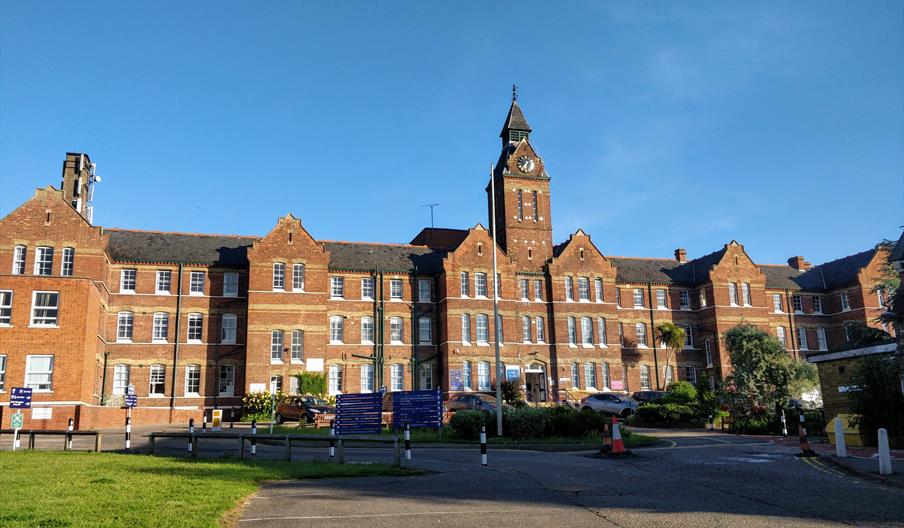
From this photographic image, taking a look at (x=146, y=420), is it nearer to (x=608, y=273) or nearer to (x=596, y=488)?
(x=608, y=273)

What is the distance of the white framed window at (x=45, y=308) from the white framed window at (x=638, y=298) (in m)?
38.3

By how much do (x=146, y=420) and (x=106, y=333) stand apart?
578 centimetres

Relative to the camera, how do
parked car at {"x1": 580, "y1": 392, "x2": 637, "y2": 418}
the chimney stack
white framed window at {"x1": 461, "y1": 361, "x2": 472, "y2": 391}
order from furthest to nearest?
the chimney stack < white framed window at {"x1": 461, "y1": 361, "x2": 472, "y2": 391} < parked car at {"x1": 580, "y1": 392, "x2": 637, "y2": 418}

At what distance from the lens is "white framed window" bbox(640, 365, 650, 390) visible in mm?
52250

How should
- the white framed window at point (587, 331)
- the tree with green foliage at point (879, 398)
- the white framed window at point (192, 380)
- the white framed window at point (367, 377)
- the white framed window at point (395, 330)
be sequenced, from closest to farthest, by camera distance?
the tree with green foliage at point (879, 398)
the white framed window at point (192, 380)
the white framed window at point (367, 377)
the white framed window at point (395, 330)
the white framed window at point (587, 331)

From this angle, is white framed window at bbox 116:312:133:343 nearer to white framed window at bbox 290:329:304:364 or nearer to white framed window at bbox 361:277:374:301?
white framed window at bbox 290:329:304:364

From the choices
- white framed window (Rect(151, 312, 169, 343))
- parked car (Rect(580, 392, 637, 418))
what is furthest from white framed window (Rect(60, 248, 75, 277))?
parked car (Rect(580, 392, 637, 418))

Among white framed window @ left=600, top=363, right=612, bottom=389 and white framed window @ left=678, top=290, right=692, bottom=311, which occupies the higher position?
white framed window @ left=678, top=290, right=692, bottom=311

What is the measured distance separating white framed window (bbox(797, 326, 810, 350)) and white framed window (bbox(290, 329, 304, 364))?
3869 centimetres

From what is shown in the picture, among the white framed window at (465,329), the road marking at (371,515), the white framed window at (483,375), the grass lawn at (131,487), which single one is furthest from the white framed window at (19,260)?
the road marking at (371,515)

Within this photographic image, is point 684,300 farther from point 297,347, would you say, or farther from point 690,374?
point 297,347

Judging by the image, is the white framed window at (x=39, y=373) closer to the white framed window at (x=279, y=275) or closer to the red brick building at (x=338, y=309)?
the red brick building at (x=338, y=309)

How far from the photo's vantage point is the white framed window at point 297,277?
44562 mm

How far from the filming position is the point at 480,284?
4781cm
